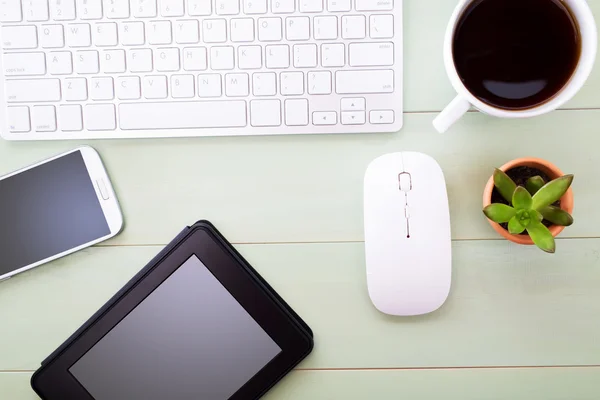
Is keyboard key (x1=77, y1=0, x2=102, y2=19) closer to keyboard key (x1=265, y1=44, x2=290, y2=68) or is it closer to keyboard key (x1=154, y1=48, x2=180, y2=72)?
keyboard key (x1=154, y1=48, x2=180, y2=72)

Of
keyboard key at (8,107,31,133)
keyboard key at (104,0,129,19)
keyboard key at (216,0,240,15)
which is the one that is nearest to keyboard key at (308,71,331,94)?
keyboard key at (216,0,240,15)

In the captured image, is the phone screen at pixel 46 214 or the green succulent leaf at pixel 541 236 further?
the phone screen at pixel 46 214

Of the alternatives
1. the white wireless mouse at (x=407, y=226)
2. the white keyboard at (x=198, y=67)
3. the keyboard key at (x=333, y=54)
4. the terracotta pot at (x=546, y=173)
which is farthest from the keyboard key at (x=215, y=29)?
the terracotta pot at (x=546, y=173)

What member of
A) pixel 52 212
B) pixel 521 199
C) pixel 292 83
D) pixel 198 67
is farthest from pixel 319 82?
pixel 52 212

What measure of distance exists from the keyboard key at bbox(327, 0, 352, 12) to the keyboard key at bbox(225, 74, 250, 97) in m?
0.11

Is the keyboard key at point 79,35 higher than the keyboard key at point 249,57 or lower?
higher

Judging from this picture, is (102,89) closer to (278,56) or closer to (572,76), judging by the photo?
(278,56)

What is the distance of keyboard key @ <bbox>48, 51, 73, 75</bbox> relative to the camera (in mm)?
535

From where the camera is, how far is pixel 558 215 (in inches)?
18.4

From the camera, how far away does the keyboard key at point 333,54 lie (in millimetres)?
521

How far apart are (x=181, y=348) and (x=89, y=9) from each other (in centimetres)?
37

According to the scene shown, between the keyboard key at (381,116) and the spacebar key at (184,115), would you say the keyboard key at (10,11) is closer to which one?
the spacebar key at (184,115)

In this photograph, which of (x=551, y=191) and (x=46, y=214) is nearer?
(x=551, y=191)

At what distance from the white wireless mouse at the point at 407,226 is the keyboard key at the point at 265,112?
0.38 ft
